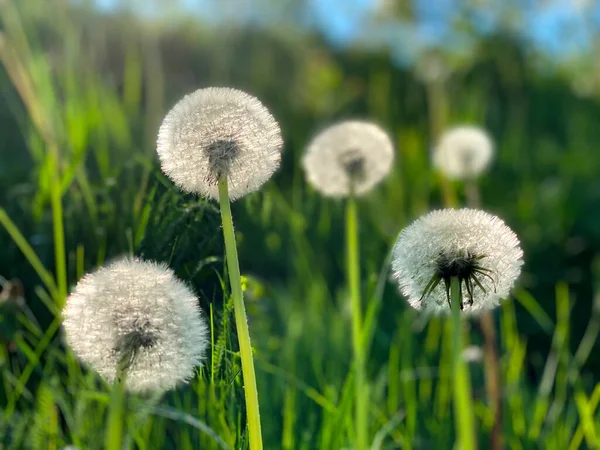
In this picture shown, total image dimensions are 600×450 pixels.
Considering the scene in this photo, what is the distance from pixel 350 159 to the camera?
3.47ft

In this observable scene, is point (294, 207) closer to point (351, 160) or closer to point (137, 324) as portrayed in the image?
point (351, 160)

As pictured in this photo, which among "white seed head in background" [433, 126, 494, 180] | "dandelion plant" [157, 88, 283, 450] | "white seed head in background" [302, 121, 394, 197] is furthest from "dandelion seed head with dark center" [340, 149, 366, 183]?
"white seed head in background" [433, 126, 494, 180]

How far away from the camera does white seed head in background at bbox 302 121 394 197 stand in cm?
105

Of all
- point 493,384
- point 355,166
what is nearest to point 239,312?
point 355,166

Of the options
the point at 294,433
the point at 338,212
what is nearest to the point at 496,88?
the point at 338,212

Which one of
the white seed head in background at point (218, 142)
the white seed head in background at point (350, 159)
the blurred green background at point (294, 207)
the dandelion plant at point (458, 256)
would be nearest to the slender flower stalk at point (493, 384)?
the blurred green background at point (294, 207)

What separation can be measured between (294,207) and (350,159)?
127 centimetres

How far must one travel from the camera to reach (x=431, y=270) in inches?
26.0

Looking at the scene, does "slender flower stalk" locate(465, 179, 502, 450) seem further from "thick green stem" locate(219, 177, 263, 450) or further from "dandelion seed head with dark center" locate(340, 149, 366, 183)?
"thick green stem" locate(219, 177, 263, 450)

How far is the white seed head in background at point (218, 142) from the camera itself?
2.22 ft

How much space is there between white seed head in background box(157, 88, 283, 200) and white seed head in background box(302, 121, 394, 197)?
0.37m

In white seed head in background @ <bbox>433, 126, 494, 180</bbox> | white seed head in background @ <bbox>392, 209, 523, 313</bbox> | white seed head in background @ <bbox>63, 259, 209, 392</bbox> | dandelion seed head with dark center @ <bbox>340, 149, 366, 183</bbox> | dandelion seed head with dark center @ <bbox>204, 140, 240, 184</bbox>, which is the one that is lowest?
white seed head in background @ <bbox>63, 259, 209, 392</bbox>

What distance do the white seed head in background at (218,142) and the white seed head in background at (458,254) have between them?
0.15 meters

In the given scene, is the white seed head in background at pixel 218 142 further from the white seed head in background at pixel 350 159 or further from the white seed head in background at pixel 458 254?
the white seed head in background at pixel 350 159
